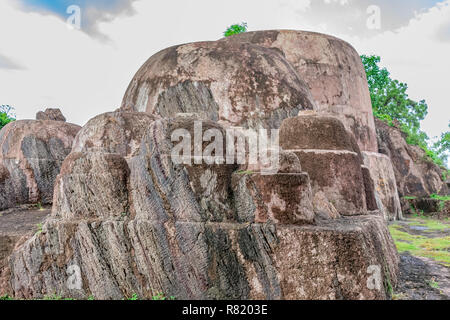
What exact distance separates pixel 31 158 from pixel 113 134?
2.37 m

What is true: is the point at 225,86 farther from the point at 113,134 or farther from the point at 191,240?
the point at 191,240

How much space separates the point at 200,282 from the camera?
11.2ft

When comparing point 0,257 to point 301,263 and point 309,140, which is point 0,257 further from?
point 309,140

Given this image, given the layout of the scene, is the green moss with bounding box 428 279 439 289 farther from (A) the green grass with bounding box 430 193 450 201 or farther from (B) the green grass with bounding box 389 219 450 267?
(A) the green grass with bounding box 430 193 450 201

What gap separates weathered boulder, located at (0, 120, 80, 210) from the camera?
6.62 m

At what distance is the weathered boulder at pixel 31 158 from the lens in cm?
662

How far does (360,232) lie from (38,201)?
5.55m

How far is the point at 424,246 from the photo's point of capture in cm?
634

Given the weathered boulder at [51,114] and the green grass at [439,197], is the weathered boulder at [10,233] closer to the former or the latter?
the weathered boulder at [51,114]

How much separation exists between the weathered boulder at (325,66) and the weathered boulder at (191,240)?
5725mm

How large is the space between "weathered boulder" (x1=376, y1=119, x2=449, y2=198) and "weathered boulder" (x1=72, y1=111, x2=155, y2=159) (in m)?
9.68

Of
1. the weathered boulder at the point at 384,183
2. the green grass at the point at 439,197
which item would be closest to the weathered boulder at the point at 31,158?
the weathered boulder at the point at 384,183
